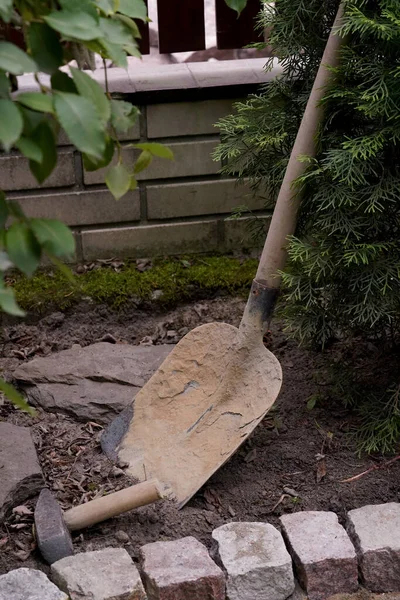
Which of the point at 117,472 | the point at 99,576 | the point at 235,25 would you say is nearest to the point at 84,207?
the point at 235,25

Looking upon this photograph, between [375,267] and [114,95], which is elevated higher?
[114,95]

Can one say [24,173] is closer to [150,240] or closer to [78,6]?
[150,240]

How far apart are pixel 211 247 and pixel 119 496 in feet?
5.79

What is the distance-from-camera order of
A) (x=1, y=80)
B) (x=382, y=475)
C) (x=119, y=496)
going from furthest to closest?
(x=382, y=475) < (x=119, y=496) < (x=1, y=80)

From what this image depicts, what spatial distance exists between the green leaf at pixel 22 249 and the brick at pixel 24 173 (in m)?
2.52

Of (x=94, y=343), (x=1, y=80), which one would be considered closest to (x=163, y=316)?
(x=94, y=343)

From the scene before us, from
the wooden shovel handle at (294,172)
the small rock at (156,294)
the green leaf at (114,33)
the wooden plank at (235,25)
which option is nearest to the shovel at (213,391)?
the wooden shovel handle at (294,172)

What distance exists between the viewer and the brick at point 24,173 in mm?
3652

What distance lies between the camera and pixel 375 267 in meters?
2.62

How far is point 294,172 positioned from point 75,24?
1.63 meters

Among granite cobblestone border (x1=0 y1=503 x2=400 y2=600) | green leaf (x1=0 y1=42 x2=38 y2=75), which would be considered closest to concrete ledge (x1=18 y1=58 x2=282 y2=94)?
granite cobblestone border (x1=0 y1=503 x2=400 y2=600)

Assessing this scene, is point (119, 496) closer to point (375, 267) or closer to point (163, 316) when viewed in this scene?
point (375, 267)

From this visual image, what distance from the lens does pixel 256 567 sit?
231 centimetres

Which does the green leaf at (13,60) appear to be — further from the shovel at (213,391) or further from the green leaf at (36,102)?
the shovel at (213,391)
